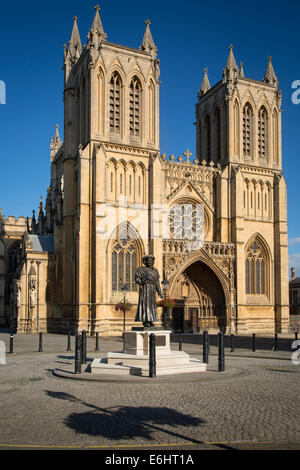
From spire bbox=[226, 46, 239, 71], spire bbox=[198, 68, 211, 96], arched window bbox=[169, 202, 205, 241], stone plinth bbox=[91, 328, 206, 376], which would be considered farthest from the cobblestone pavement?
spire bbox=[198, 68, 211, 96]

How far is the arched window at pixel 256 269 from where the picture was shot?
1716 inches

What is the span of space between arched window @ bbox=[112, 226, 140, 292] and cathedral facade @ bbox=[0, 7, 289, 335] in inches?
3.1

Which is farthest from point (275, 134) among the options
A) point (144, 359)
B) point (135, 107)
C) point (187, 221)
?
point (144, 359)

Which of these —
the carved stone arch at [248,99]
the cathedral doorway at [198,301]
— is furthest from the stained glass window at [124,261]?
the carved stone arch at [248,99]

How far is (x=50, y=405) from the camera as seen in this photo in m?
10.3

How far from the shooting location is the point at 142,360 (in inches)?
586

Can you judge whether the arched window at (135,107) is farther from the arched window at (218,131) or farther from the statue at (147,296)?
the statue at (147,296)

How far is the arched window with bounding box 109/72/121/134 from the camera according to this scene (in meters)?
39.1

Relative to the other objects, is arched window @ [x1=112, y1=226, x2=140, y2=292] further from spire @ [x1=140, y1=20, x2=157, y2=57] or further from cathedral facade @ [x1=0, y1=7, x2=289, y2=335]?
spire @ [x1=140, y1=20, x2=157, y2=57]

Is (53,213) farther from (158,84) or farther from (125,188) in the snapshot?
(158,84)

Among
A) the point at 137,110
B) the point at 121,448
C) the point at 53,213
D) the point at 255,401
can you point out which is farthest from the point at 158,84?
the point at 121,448

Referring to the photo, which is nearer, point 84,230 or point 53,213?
point 84,230

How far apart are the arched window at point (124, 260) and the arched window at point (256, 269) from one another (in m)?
10.9

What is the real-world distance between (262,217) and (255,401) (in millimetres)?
35403
